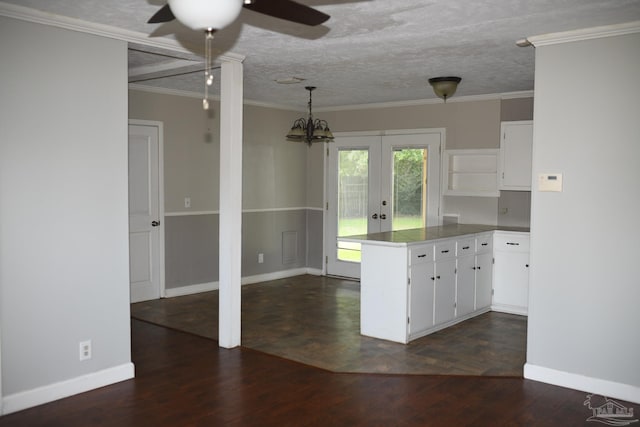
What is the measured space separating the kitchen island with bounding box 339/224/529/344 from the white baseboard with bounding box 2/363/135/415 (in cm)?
214

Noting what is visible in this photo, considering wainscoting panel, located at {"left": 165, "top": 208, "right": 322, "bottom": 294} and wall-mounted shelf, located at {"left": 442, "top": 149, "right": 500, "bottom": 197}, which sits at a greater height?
wall-mounted shelf, located at {"left": 442, "top": 149, "right": 500, "bottom": 197}

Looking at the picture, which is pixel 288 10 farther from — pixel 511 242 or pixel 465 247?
pixel 511 242

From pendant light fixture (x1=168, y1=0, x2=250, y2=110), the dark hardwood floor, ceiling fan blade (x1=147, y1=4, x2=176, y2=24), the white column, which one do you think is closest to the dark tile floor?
the dark hardwood floor

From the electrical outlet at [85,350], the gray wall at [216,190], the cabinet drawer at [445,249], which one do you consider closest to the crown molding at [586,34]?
the cabinet drawer at [445,249]

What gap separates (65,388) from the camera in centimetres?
379

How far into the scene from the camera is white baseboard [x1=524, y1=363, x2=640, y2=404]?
12.5ft

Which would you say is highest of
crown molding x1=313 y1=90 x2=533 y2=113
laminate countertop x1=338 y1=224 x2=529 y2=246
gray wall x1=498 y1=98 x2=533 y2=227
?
crown molding x1=313 y1=90 x2=533 y2=113

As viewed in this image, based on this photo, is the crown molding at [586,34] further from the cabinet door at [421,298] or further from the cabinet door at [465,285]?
the cabinet door at [465,285]

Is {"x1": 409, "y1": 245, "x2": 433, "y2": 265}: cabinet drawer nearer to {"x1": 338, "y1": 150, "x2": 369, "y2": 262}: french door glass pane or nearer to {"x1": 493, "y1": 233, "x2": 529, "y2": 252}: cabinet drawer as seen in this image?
{"x1": 493, "y1": 233, "x2": 529, "y2": 252}: cabinet drawer

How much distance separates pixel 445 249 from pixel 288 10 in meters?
3.46

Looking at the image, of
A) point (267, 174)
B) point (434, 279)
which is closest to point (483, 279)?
point (434, 279)

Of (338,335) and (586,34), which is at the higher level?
(586,34)

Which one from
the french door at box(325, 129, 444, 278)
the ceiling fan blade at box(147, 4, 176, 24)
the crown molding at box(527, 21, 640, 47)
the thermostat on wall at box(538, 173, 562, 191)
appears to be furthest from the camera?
the french door at box(325, 129, 444, 278)

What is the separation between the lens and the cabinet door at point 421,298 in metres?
5.04
